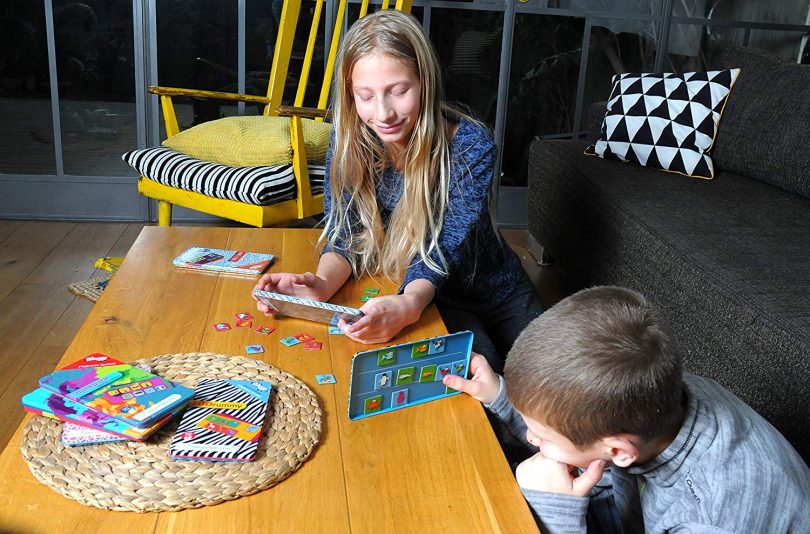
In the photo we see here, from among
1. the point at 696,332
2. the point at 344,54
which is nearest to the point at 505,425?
the point at 696,332

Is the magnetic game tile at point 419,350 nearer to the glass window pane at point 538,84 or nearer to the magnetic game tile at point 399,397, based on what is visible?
the magnetic game tile at point 399,397

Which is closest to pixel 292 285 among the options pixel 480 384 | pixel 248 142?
pixel 480 384

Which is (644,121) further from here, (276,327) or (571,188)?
(276,327)

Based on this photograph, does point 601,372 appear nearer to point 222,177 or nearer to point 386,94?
point 386,94

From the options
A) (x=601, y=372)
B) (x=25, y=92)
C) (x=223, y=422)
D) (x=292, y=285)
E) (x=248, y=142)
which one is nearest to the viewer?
(x=601, y=372)

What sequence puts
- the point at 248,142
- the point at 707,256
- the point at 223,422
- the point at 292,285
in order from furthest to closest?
1. the point at 248,142
2. the point at 707,256
3. the point at 292,285
4. the point at 223,422

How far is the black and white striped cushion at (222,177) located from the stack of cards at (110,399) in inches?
50.9

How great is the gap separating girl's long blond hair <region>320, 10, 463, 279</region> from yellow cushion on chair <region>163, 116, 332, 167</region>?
2.64ft

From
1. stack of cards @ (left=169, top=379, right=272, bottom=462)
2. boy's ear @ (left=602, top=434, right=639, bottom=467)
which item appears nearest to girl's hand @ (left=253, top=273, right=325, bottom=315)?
stack of cards @ (left=169, top=379, right=272, bottom=462)

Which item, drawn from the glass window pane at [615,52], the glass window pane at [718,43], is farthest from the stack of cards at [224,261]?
the glass window pane at [718,43]

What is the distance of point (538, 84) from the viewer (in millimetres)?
3479

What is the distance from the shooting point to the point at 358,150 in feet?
5.39

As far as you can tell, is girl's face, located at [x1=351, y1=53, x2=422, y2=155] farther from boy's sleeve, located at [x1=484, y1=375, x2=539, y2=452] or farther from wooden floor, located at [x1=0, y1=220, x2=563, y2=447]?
wooden floor, located at [x1=0, y1=220, x2=563, y2=447]

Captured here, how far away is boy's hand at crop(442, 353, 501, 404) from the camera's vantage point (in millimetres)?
1159
